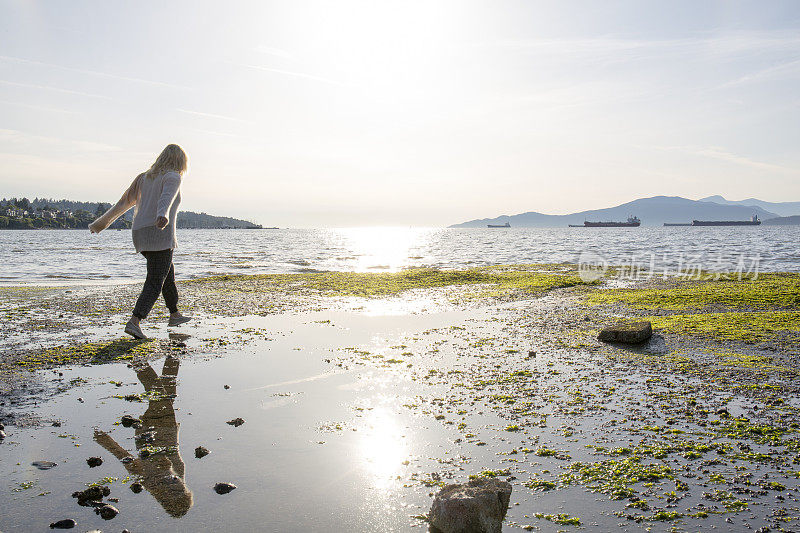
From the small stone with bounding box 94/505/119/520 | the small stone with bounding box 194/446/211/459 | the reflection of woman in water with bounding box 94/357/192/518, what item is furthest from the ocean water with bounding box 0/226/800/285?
the small stone with bounding box 94/505/119/520

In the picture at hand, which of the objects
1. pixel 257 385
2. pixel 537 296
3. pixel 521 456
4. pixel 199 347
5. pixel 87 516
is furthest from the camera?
pixel 537 296

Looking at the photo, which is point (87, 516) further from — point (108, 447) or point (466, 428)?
point (466, 428)

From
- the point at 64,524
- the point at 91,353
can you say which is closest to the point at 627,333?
the point at 64,524

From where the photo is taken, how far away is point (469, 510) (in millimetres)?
2959

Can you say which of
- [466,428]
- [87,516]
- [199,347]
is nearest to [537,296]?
[199,347]

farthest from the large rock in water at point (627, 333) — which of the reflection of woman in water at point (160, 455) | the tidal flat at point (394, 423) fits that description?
the reflection of woman in water at point (160, 455)

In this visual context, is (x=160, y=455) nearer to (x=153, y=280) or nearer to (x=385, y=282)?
(x=153, y=280)

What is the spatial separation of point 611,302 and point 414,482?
1119cm

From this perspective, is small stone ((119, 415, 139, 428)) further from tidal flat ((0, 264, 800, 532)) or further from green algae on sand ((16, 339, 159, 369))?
green algae on sand ((16, 339, 159, 369))

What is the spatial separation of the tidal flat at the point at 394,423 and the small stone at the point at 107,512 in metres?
0.05

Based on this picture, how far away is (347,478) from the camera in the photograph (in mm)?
3713

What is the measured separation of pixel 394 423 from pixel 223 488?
1719 mm

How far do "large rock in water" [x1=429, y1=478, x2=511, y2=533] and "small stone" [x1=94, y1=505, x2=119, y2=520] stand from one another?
6.33 feet

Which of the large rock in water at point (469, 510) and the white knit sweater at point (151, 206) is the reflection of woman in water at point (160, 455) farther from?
the white knit sweater at point (151, 206)
